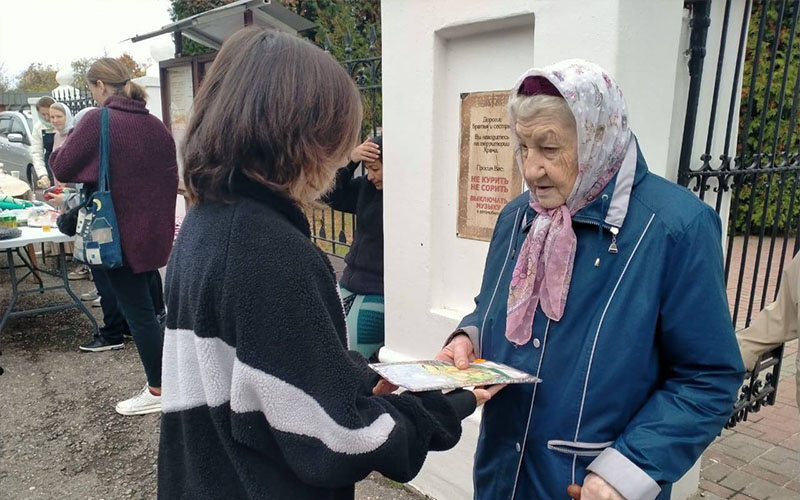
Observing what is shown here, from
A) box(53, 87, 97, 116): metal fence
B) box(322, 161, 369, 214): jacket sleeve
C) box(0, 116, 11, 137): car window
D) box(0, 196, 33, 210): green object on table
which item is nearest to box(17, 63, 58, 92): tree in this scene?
box(0, 116, 11, 137): car window

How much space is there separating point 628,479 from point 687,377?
0.91ft

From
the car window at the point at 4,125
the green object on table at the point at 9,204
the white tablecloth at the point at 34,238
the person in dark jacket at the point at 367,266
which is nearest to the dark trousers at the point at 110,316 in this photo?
the white tablecloth at the point at 34,238

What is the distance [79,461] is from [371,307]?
1991 millimetres

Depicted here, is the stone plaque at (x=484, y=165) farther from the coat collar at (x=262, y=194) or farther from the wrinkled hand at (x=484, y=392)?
the coat collar at (x=262, y=194)

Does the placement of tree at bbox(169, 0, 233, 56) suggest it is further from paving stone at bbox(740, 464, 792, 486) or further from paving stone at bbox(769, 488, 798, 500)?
paving stone at bbox(769, 488, 798, 500)

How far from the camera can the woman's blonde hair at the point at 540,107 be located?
1410mm

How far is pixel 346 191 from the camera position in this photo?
348 cm

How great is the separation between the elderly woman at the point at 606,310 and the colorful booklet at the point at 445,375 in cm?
8

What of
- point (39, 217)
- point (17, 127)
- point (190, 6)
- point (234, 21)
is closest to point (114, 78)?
point (234, 21)

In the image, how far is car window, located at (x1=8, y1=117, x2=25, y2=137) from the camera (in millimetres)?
14359

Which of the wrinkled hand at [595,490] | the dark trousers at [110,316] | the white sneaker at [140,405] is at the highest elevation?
the wrinkled hand at [595,490]

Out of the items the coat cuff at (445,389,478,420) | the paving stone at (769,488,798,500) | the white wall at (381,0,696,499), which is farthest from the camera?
the paving stone at (769,488,798,500)

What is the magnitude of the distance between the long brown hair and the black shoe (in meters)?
4.55

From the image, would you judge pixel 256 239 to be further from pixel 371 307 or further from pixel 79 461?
pixel 79 461
